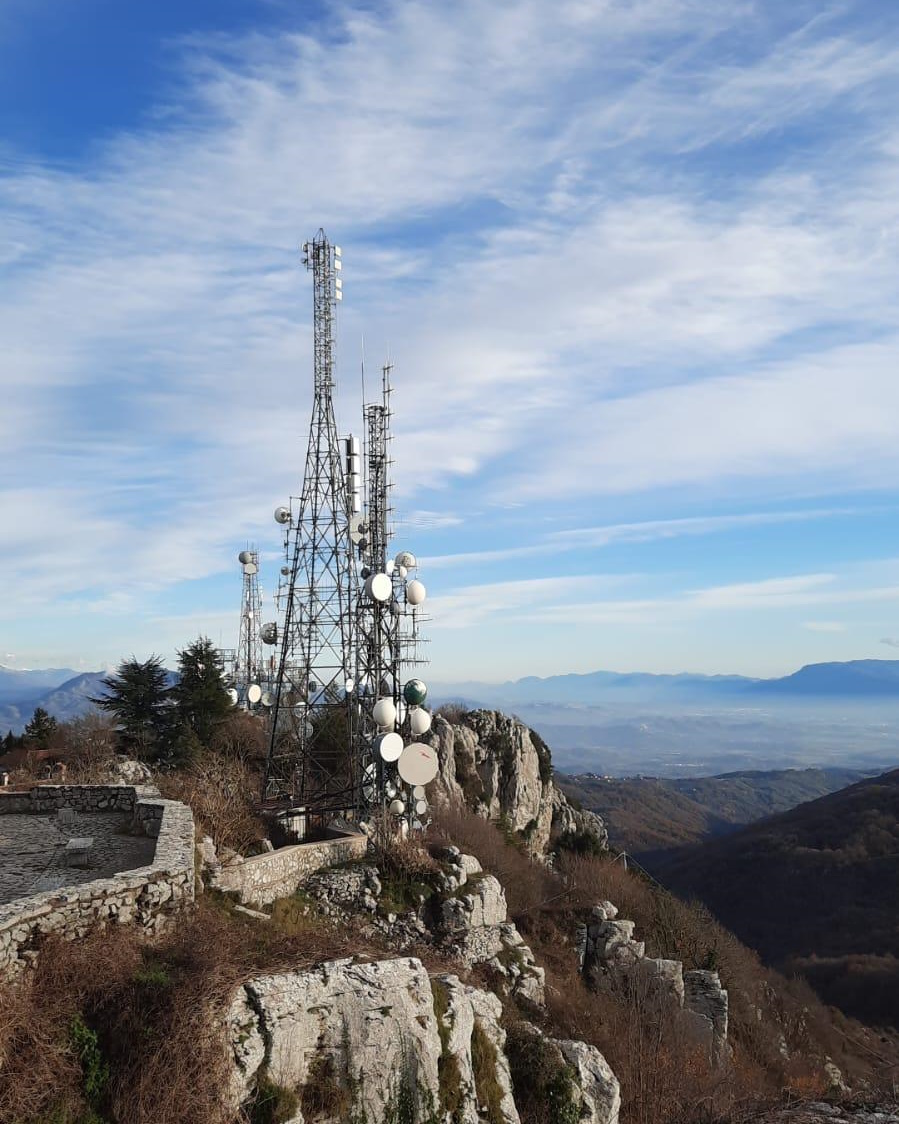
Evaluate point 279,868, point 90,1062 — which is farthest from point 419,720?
point 90,1062

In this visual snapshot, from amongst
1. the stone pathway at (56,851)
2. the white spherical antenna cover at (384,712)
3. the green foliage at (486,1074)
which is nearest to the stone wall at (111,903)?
the stone pathway at (56,851)

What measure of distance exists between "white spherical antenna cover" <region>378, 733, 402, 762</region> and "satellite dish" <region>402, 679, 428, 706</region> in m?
2.83

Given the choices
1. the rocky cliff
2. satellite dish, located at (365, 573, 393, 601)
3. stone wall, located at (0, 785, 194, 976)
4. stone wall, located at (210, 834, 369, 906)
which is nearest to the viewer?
stone wall, located at (0, 785, 194, 976)

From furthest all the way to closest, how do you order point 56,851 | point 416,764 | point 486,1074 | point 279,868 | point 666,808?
point 666,808 → point 416,764 → point 279,868 → point 56,851 → point 486,1074

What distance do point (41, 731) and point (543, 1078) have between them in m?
29.1

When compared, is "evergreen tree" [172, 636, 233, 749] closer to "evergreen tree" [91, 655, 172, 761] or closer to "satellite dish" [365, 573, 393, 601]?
"evergreen tree" [91, 655, 172, 761]

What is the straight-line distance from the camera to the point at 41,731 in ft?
109

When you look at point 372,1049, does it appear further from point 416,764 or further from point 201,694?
point 201,694

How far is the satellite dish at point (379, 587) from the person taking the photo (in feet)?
73.2

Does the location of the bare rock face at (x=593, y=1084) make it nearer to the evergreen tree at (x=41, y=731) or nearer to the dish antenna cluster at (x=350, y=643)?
the dish antenna cluster at (x=350, y=643)

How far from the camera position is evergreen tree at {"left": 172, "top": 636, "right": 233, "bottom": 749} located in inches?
1223

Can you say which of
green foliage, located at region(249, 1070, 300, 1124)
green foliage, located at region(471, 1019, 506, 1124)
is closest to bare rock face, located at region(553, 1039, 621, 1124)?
green foliage, located at region(471, 1019, 506, 1124)

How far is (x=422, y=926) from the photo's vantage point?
18000 millimetres

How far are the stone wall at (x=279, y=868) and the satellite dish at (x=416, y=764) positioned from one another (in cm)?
181
